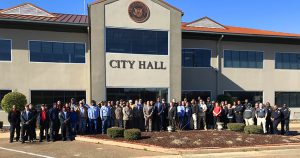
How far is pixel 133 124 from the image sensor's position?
18.6 metres

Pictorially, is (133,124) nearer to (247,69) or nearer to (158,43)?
(158,43)

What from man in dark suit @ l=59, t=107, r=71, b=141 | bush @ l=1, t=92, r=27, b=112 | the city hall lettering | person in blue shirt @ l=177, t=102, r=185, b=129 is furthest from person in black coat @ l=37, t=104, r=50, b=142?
the city hall lettering

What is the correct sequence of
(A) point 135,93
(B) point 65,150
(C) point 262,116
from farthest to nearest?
(A) point 135,93, (C) point 262,116, (B) point 65,150

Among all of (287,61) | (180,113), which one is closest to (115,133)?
(180,113)

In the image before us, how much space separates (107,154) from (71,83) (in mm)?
11808

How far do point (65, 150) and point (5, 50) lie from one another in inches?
451

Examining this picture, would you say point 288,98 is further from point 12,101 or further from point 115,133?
point 12,101

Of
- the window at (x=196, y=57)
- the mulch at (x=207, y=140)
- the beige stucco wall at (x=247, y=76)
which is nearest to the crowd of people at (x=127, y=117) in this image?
the mulch at (x=207, y=140)

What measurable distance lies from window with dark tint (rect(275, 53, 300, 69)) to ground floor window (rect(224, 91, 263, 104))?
2.85 m

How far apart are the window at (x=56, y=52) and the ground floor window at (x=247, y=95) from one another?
37.6ft

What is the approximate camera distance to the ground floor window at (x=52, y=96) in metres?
23.2

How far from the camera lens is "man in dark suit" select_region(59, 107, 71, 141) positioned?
52.9 feet

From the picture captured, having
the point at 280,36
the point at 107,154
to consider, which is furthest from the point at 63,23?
the point at 280,36

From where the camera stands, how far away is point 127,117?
1795cm
